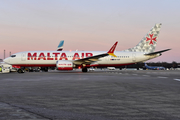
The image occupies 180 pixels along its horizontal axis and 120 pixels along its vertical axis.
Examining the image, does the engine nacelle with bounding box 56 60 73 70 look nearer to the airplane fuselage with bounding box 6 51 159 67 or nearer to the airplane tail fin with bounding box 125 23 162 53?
the airplane fuselage with bounding box 6 51 159 67

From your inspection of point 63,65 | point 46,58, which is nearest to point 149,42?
point 63,65

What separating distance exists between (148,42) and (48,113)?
36.7m

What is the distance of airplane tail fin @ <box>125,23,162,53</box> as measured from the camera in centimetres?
3797

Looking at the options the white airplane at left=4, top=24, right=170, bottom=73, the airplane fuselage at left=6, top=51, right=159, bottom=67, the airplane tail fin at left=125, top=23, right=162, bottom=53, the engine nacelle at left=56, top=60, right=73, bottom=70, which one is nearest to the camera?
the engine nacelle at left=56, top=60, right=73, bottom=70

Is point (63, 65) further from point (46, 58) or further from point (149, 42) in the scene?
point (149, 42)

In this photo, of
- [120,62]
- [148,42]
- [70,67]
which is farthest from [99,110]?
[148,42]

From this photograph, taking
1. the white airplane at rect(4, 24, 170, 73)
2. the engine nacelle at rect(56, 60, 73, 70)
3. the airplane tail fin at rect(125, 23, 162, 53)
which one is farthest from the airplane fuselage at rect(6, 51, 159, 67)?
the airplane tail fin at rect(125, 23, 162, 53)

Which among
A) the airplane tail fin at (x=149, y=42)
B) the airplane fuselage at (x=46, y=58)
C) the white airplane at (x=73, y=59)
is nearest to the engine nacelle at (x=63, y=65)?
the white airplane at (x=73, y=59)

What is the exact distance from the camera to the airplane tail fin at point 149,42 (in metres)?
38.0

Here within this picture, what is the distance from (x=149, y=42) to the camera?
125ft

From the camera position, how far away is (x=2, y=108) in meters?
4.82

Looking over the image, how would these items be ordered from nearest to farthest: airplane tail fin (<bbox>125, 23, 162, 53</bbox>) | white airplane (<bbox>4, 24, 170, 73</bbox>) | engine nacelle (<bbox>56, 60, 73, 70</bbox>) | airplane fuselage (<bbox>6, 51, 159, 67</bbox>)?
engine nacelle (<bbox>56, 60, 73, 70</bbox>), white airplane (<bbox>4, 24, 170, 73</bbox>), airplane fuselage (<bbox>6, 51, 159, 67</bbox>), airplane tail fin (<bbox>125, 23, 162, 53</bbox>)

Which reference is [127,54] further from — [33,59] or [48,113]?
[48,113]

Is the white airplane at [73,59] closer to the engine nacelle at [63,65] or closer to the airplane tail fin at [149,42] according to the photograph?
the engine nacelle at [63,65]
